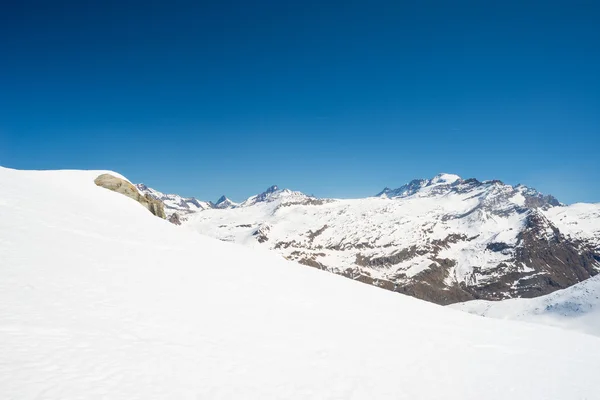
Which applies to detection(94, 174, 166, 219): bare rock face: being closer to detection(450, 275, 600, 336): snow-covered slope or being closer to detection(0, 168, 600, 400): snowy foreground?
detection(0, 168, 600, 400): snowy foreground

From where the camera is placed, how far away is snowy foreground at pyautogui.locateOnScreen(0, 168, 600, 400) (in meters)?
9.07

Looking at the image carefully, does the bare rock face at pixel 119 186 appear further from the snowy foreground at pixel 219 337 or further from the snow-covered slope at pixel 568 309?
the snow-covered slope at pixel 568 309

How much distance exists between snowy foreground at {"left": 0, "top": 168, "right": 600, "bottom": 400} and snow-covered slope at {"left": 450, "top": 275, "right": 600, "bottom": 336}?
145 meters

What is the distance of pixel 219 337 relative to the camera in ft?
40.1

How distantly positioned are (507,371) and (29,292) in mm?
17229

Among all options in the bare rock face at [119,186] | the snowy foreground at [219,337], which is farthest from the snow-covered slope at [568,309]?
the bare rock face at [119,186]

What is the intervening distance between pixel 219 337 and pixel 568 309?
181361mm

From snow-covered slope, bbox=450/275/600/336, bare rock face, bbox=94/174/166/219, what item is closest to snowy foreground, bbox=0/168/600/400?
bare rock face, bbox=94/174/166/219

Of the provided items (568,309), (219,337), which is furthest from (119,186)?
(568,309)

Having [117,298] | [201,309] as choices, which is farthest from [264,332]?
[117,298]

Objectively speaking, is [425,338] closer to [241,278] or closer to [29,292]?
[241,278]

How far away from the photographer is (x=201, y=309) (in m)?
14.5

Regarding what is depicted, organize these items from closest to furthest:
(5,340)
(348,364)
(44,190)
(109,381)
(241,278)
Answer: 1. (109,381)
2. (5,340)
3. (348,364)
4. (241,278)
5. (44,190)

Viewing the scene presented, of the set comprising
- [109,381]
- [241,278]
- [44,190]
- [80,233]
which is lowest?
[109,381]
